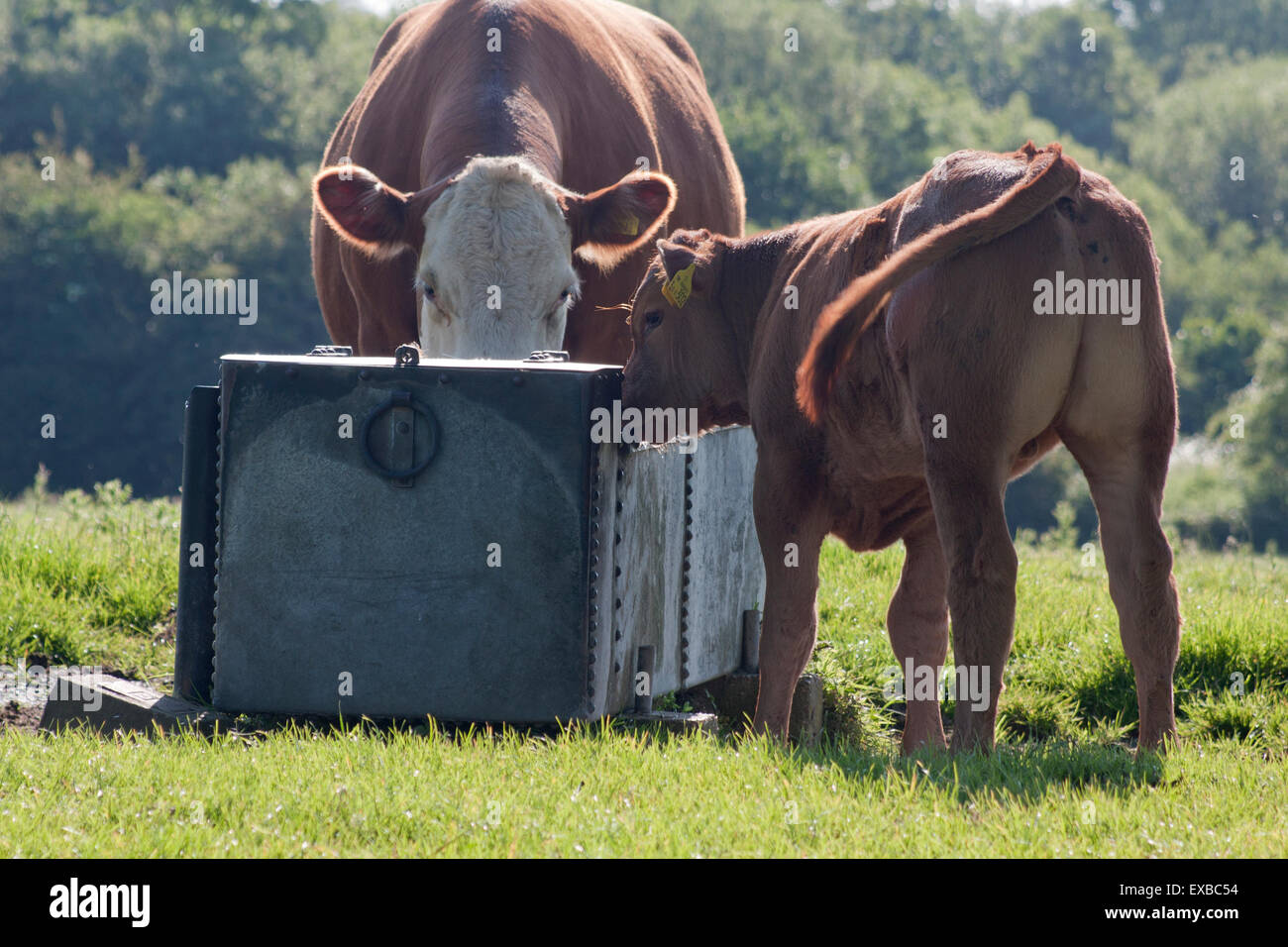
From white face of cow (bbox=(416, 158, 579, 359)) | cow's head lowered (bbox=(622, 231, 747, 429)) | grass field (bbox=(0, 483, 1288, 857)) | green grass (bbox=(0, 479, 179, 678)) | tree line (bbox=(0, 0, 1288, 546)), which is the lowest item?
grass field (bbox=(0, 483, 1288, 857))

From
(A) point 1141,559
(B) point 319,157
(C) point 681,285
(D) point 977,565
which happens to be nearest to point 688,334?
(C) point 681,285

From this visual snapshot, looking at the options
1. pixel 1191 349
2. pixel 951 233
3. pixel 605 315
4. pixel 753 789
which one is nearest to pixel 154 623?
pixel 605 315

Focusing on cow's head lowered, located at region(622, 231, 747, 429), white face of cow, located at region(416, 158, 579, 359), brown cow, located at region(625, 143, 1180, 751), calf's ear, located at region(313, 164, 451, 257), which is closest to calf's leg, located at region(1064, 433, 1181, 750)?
brown cow, located at region(625, 143, 1180, 751)

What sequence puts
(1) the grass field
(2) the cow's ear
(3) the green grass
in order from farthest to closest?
(2) the cow's ear < (3) the green grass < (1) the grass field

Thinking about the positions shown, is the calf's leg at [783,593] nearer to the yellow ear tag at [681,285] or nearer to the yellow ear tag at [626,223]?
the yellow ear tag at [681,285]

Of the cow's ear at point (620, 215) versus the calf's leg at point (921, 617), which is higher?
the cow's ear at point (620, 215)

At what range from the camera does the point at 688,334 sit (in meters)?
4.97

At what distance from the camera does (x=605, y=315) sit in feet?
23.0

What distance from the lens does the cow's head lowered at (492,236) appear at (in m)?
5.96

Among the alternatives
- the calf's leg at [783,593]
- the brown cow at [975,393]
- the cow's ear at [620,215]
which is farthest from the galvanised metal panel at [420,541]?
the cow's ear at [620,215]

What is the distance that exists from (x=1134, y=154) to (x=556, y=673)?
62981 millimetres

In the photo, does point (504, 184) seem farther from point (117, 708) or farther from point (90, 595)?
point (117, 708)

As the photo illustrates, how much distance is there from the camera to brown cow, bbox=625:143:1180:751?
3.86m

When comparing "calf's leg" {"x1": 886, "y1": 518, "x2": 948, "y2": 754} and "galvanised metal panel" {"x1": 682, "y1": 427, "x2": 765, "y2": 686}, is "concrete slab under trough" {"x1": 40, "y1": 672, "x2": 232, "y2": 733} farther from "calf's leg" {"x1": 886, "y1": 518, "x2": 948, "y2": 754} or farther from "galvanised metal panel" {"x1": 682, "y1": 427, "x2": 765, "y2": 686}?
"calf's leg" {"x1": 886, "y1": 518, "x2": 948, "y2": 754}
